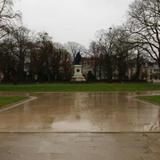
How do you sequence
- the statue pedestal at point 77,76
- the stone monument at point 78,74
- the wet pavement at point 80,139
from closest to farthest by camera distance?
the wet pavement at point 80,139, the statue pedestal at point 77,76, the stone monument at point 78,74

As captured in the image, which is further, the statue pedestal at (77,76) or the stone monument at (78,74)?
the stone monument at (78,74)

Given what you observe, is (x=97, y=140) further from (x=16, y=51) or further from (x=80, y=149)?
(x=16, y=51)

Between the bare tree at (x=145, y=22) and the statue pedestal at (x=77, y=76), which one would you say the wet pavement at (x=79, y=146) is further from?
the statue pedestal at (x=77, y=76)

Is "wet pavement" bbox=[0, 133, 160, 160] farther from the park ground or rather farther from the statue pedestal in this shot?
the statue pedestal

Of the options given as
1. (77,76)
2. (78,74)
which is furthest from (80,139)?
(78,74)

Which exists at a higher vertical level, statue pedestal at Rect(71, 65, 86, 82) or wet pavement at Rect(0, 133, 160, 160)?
statue pedestal at Rect(71, 65, 86, 82)

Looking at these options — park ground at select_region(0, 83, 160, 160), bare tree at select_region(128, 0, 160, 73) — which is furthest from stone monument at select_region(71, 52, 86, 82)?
park ground at select_region(0, 83, 160, 160)

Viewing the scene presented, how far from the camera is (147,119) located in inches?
691

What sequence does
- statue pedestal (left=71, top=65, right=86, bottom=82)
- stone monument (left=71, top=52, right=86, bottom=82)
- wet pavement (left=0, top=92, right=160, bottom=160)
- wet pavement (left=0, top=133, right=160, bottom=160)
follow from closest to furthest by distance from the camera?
wet pavement (left=0, top=133, right=160, bottom=160) → wet pavement (left=0, top=92, right=160, bottom=160) → statue pedestal (left=71, top=65, right=86, bottom=82) → stone monument (left=71, top=52, right=86, bottom=82)

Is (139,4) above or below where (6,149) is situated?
above

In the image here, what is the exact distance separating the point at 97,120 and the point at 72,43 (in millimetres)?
115282

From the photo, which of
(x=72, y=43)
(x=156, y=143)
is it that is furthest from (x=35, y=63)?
(x=156, y=143)

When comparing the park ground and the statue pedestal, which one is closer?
the park ground

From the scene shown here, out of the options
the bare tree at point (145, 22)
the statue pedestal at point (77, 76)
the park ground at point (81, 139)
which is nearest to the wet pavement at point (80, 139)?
the park ground at point (81, 139)
